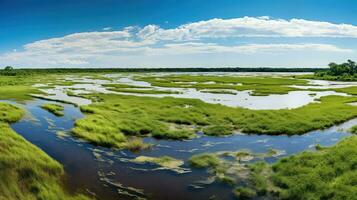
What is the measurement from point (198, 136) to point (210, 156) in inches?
252

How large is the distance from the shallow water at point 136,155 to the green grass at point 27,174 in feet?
2.88

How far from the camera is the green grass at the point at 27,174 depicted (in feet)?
49.7

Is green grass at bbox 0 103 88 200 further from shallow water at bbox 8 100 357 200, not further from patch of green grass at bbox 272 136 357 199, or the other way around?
patch of green grass at bbox 272 136 357 199

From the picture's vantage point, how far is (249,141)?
2706 centimetres

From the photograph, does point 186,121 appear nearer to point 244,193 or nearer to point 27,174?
point 244,193

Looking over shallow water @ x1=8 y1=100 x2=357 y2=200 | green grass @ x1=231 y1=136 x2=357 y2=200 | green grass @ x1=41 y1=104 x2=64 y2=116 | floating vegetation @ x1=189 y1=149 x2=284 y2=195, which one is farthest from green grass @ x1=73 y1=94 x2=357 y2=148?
green grass @ x1=231 y1=136 x2=357 y2=200

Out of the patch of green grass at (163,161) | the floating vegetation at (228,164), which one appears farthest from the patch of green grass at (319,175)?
the patch of green grass at (163,161)

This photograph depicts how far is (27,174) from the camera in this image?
16.7 m

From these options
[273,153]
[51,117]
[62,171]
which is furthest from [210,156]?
[51,117]

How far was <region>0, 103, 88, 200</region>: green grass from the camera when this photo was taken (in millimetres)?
15141

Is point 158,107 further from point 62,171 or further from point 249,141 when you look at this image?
point 62,171

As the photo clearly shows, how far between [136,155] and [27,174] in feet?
24.9

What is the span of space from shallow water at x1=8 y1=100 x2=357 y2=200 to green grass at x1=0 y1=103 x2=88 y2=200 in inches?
34.6

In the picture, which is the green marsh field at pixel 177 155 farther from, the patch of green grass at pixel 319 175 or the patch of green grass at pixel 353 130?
the patch of green grass at pixel 353 130
